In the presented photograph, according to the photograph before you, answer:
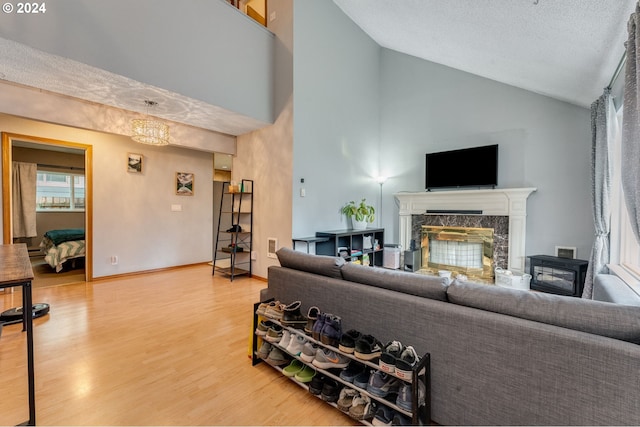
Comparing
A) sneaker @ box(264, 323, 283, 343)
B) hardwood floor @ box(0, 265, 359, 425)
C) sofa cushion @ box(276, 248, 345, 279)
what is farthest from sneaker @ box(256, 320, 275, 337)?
sofa cushion @ box(276, 248, 345, 279)

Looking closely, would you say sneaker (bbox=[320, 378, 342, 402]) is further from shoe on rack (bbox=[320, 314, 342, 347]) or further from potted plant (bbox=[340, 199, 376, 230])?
potted plant (bbox=[340, 199, 376, 230])

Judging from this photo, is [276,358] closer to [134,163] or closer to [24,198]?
[134,163]

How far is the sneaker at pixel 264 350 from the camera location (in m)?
1.92

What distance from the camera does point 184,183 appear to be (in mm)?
5094

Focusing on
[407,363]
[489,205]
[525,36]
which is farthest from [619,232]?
[407,363]

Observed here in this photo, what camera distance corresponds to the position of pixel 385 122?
5.56m

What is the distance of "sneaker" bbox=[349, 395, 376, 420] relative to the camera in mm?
1372

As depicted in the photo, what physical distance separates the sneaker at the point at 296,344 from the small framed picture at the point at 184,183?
13.8ft

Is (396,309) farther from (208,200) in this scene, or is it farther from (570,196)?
(208,200)

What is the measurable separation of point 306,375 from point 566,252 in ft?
13.3

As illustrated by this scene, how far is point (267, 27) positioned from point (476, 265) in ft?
16.4

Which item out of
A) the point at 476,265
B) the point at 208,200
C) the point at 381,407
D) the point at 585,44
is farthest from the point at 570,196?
the point at 208,200

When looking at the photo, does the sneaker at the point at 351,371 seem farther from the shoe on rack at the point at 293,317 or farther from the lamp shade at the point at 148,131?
the lamp shade at the point at 148,131

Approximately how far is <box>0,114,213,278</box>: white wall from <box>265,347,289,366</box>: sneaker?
12.4ft
